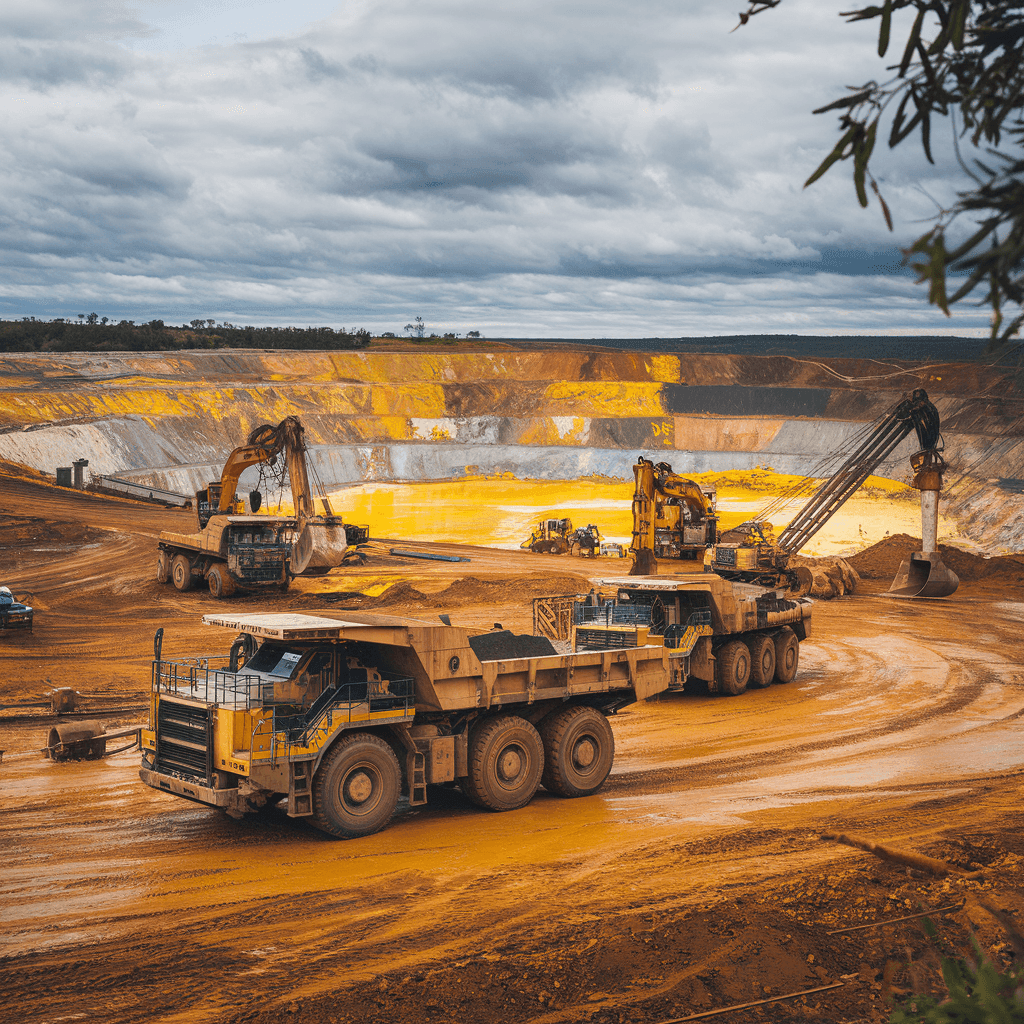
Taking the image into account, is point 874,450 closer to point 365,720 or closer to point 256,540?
point 256,540

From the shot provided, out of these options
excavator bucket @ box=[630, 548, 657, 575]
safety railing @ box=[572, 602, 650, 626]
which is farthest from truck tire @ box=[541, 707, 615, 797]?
excavator bucket @ box=[630, 548, 657, 575]

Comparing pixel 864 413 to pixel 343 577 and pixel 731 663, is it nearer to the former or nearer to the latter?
pixel 343 577

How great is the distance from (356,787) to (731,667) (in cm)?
1166

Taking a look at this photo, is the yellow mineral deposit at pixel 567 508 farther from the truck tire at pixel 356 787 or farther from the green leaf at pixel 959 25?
the green leaf at pixel 959 25

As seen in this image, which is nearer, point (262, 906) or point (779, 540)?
point (262, 906)

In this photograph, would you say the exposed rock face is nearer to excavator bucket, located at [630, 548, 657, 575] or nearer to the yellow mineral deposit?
excavator bucket, located at [630, 548, 657, 575]

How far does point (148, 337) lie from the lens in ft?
340

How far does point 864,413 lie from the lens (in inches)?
3637

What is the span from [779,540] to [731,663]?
18.7 metres

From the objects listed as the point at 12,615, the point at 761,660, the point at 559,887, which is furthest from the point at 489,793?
the point at 12,615

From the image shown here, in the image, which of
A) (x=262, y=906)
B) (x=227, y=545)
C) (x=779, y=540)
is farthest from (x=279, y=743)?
(x=779, y=540)

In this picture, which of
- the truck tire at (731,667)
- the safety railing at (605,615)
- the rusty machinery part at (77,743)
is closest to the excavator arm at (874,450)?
the truck tire at (731,667)

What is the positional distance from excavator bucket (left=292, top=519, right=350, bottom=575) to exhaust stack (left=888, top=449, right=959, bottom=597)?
18.3 m

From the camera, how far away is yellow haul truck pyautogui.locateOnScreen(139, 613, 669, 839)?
10984 mm
